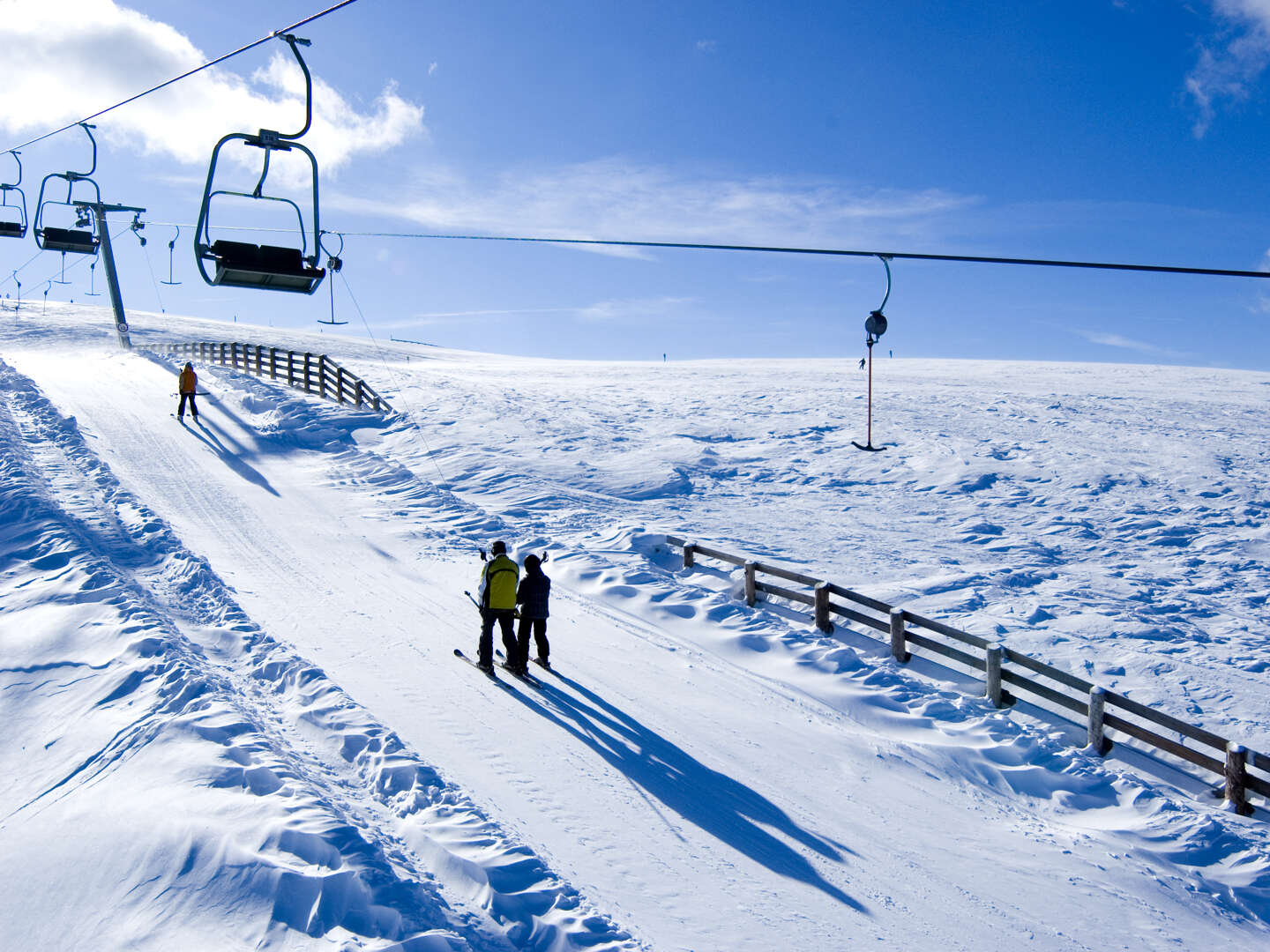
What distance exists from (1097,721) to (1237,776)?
135cm

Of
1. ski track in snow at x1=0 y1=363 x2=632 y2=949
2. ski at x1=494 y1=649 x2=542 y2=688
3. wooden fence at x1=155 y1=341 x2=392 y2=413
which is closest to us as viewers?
ski track in snow at x1=0 y1=363 x2=632 y2=949

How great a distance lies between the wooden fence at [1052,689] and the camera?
8688mm

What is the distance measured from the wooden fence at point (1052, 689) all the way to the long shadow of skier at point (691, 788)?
13.8ft

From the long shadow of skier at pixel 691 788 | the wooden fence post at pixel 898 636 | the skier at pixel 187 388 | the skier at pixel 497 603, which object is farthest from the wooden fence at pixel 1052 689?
the skier at pixel 187 388

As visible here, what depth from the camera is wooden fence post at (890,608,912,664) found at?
11527 millimetres

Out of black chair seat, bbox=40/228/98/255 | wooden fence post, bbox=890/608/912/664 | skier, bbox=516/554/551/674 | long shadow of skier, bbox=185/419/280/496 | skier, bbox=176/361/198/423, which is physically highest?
black chair seat, bbox=40/228/98/255

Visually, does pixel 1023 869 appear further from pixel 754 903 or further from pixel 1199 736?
pixel 1199 736

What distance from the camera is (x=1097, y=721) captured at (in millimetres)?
9672

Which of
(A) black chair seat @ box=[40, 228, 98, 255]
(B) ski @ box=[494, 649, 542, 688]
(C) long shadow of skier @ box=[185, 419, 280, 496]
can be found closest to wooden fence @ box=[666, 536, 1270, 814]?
(B) ski @ box=[494, 649, 542, 688]

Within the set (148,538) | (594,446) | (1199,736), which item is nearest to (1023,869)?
(1199,736)

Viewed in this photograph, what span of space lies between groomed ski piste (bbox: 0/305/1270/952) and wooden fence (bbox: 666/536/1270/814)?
0.33 m

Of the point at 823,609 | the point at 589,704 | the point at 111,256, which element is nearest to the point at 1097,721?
the point at 823,609

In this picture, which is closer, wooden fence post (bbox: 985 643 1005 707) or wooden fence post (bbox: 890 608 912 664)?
wooden fence post (bbox: 985 643 1005 707)

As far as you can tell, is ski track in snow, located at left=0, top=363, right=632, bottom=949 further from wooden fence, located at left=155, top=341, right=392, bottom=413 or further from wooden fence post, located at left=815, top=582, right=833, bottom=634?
wooden fence, located at left=155, top=341, right=392, bottom=413
